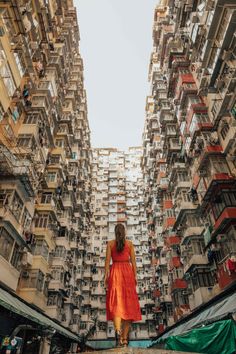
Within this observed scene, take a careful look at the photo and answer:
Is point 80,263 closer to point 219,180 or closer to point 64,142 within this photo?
point 64,142

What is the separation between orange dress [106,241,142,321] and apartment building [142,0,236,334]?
12719 mm

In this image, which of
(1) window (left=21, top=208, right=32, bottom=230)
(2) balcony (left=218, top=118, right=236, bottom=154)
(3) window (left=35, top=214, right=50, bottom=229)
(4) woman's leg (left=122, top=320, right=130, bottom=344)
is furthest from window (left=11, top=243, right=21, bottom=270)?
(2) balcony (left=218, top=118, right=236, bottom=154)

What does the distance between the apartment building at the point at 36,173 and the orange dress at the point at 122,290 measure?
7930 mm

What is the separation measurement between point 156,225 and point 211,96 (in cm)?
2524

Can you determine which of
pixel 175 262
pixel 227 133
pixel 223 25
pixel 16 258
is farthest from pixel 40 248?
pixel 223 25

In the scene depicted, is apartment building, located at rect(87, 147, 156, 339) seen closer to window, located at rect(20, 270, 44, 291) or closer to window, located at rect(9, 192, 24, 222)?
window, located at rect(20, 270, 44, 291)

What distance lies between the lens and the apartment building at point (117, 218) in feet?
176

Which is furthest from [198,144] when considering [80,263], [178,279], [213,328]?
[80,263]

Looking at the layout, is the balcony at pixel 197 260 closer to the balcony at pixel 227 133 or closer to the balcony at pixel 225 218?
the balcony at pixel 225 218

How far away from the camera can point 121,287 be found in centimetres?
627

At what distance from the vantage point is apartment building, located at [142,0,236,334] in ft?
68.3

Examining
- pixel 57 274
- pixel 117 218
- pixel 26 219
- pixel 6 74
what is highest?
pixel 117 218

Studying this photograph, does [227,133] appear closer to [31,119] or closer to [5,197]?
[31,119]

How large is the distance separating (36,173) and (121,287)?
1839 centimetres
